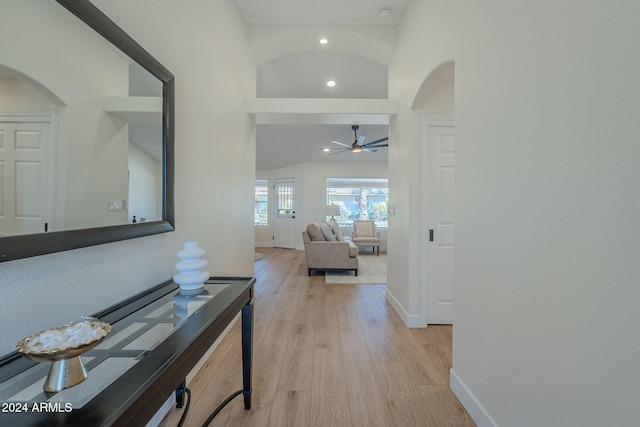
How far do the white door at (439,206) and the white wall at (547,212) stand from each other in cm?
103

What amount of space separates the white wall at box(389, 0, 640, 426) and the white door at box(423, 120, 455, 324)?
103 centimetres

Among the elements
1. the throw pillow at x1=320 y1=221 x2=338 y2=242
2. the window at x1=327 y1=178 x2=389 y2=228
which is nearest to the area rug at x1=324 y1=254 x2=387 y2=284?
the throw pillow at x1=320 y1=221 x2=338 y2=242

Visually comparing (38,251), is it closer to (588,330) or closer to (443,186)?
(588,330)

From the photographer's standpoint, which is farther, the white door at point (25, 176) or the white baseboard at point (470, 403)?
the white baseboard at point (470, 403)

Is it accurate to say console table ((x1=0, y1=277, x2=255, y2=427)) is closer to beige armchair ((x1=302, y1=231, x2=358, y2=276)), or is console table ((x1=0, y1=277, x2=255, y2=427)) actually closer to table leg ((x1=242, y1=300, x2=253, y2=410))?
table leg ((x1=242, y1=300, x2=253, y2=410))

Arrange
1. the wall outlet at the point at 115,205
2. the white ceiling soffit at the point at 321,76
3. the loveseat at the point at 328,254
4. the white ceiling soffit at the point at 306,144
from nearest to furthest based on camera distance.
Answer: the wall outlet at the point at 115,205, the white ceiling soffit at the point at 321,76, the loveseat at the point at 328,254, the white ceiling soffit at the point at 306,144

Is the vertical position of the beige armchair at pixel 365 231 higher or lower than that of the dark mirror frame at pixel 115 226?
lower

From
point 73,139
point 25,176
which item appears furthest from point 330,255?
point 25,176

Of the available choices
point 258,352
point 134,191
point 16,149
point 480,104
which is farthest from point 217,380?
point 480,104

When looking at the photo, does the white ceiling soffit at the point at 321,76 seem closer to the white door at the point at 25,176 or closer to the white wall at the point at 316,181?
the white wall at the point at 316,181

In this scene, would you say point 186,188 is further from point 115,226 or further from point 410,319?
point 410,319

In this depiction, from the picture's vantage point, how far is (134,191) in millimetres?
1306

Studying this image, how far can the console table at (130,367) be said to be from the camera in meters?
0.58

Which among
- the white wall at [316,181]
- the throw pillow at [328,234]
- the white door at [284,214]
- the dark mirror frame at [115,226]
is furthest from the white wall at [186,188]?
the white door at [284,214]
